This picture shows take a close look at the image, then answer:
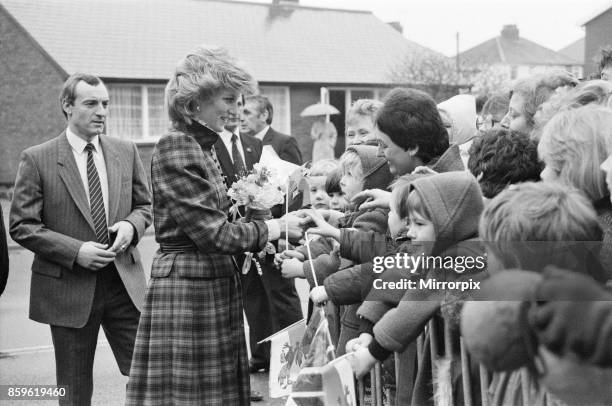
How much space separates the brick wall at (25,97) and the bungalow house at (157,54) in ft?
0.10

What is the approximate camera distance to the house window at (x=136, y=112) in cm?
2428

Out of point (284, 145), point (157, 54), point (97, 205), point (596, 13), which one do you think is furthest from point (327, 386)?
point (596, 13)

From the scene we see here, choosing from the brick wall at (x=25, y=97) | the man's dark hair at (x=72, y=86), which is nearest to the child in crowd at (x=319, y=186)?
the man's dark hair at (x=72, y=86)

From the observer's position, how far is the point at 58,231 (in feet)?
14.6

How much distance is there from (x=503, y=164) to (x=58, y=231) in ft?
8.55

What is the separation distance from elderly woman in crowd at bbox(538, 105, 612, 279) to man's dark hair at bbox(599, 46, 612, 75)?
2.05 meters

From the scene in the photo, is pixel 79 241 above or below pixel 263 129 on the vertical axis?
below

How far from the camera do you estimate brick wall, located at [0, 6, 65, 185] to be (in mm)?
23500

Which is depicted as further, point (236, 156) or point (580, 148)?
point (236, 156)

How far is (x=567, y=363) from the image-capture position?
1.59 meters

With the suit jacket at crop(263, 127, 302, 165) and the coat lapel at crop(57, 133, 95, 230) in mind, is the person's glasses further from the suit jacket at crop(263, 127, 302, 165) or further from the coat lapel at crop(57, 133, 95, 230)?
the coat lapel at crop(57, 133, 95, 230)

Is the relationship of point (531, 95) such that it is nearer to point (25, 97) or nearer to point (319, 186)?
point (319, 186)

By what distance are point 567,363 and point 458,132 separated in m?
3.36

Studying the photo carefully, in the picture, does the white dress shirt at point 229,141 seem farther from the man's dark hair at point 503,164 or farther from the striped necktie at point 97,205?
the man's dark hair at point 503,164
